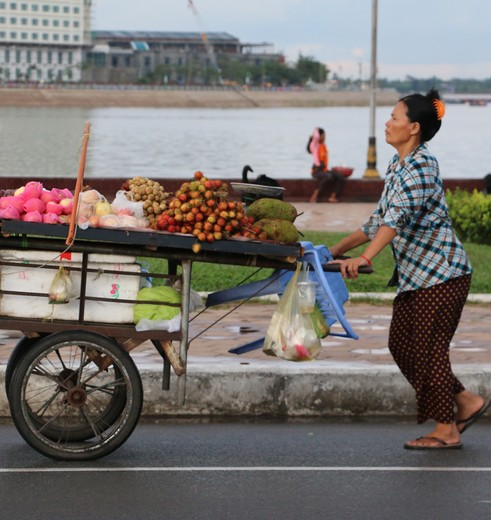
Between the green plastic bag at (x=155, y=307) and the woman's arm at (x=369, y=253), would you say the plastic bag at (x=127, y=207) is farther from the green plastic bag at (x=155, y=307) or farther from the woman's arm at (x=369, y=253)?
the woman's arm at (x=369, y=253)

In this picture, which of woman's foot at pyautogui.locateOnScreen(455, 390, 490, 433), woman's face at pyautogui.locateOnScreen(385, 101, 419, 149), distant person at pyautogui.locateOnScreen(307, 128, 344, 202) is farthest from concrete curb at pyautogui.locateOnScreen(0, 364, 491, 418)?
distant person at pyautogui.locateOnScreen(307, 128, 344, 202)

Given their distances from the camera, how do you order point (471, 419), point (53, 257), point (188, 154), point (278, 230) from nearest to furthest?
1. point (53, 257)
2. point (278, 230)
3. point (471, 419)
4. point (188, 154)

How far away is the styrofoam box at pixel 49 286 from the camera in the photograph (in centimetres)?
605

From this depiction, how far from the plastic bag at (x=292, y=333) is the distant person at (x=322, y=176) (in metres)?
19.2

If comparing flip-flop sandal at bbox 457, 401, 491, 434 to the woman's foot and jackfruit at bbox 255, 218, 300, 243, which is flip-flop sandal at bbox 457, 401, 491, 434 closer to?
the woman's foot

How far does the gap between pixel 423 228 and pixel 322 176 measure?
19438 millimetres

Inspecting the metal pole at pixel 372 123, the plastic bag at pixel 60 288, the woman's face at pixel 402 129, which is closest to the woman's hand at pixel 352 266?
the woman's face at pixel 402 129

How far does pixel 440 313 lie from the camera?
6.21 metres

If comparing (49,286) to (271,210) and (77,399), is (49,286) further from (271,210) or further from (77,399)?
(271,210)

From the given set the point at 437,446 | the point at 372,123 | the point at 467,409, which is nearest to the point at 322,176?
the point at 372,123

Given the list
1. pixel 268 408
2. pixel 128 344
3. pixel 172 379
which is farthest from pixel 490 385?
pixel 128 344

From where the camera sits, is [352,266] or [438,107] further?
[438,107]

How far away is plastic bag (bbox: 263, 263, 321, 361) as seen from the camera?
618 cm

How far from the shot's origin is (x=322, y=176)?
25531 millimetres
